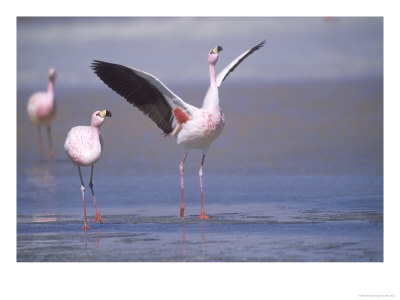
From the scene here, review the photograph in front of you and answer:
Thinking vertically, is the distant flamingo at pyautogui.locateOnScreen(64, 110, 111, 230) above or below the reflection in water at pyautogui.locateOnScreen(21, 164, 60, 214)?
above

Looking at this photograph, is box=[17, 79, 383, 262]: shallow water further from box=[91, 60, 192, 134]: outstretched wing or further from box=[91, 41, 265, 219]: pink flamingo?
box=[91, 60, 192, 134]: outstretched wing

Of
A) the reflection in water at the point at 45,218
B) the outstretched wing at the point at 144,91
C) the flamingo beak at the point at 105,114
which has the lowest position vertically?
the reflection in water at the point at 45,218

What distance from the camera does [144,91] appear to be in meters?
7.91

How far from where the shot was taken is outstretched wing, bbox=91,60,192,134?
773cm

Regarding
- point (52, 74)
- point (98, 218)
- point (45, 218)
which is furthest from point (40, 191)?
point (52, 74)

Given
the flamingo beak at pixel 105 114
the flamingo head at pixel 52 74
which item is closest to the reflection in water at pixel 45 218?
the flamingo beak at pixel 105 114

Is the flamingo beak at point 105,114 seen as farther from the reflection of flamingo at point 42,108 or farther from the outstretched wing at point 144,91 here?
the reflection of flamingo at point 42,108

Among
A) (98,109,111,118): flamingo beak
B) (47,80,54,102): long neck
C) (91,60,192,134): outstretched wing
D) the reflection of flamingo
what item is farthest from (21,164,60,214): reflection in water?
(47,80,54,102): long neck

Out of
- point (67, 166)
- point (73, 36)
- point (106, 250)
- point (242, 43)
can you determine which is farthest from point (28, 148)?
point (106, 250)

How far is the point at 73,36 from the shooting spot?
33.2ft

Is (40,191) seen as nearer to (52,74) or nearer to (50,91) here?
(52,74)

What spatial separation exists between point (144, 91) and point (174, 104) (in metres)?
0.30

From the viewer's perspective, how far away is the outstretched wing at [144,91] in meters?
7.73

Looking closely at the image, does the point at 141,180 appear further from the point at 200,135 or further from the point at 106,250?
the point at 106,250
